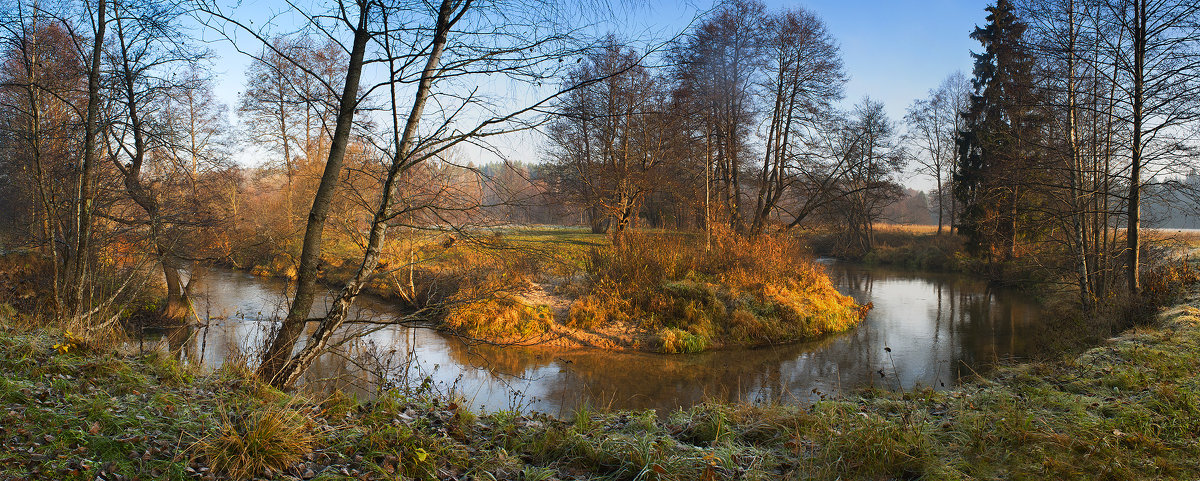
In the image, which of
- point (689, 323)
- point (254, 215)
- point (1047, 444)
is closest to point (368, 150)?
point (1047, 444)

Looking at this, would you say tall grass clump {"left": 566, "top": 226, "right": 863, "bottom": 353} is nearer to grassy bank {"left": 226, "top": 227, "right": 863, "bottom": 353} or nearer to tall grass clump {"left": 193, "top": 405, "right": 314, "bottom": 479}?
grassy bank {"left": 226, "top": 227, "right": 863, "bottom": 353}

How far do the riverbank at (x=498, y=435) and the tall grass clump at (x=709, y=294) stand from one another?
6.34 m

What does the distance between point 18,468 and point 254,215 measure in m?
19.6

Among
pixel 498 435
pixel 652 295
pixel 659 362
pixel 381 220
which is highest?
pixel 381 220

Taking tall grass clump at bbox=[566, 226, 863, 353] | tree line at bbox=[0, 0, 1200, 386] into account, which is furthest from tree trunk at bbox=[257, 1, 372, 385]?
tall grass clump at bbox=[566, 226, 863, 353]

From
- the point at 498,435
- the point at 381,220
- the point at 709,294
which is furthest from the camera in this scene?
the point at 709,294

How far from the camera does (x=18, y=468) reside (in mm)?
2465

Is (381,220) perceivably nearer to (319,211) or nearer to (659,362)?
(319,211)

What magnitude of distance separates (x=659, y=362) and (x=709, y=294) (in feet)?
8.49

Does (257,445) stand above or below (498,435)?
above

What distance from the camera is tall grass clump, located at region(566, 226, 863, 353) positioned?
1148cm

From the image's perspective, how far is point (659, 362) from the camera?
1004 centimetres

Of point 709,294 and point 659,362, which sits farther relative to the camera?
point 709,294

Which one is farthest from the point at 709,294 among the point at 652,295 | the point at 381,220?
the point at 381,220
